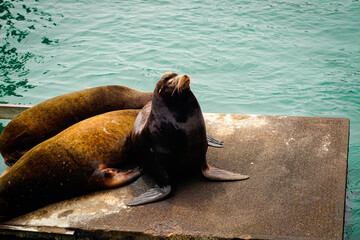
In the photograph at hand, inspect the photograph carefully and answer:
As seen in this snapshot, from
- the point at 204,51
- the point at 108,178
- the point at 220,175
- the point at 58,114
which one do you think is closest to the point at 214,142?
the point at 220,175

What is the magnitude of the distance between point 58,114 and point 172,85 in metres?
1.62

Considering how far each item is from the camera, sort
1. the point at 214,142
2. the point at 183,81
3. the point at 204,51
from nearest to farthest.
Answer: the point at 183,81, the point at 214,142, the point at 204,51

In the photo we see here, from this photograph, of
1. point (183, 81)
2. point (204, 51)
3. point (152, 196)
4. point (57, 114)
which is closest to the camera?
point (183, 81)

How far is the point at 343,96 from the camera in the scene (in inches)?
→ 297

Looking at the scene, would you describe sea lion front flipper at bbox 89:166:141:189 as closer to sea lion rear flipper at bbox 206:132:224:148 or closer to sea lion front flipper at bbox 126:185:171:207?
sea lion front flipper at bbox 126:185:171:207

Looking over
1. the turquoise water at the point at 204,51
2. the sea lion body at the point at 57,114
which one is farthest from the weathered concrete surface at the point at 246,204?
the turquoise water at the point at 204,51

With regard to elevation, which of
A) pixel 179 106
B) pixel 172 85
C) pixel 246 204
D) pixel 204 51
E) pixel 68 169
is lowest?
pixel 204 51

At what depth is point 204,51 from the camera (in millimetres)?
9500

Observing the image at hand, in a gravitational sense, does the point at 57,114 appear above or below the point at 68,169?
above

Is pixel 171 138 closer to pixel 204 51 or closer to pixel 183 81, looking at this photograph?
pixel 183 81

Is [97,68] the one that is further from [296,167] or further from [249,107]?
[296,167]

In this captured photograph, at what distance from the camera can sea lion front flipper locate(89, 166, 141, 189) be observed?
337 cm

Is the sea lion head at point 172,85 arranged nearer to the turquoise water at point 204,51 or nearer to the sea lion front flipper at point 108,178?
the sea lion front flipper at point 108,178

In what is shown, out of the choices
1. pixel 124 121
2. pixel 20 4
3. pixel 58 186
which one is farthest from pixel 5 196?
pixel 20 4
